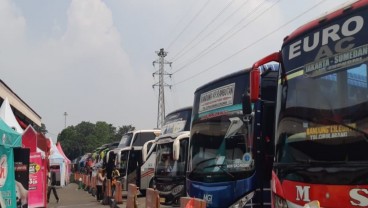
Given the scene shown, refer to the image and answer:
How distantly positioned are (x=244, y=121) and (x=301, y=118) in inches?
98.8

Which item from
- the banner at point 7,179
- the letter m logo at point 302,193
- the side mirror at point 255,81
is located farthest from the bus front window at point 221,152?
the banner at point 7,179

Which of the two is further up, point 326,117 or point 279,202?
point 326,117

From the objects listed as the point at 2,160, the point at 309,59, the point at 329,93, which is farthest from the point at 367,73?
the point at 2,160

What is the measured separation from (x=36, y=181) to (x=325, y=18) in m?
11.9

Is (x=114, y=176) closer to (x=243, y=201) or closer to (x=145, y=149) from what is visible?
(x=145, y=149)

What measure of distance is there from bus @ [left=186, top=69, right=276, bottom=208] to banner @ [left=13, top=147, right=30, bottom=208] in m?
4.58

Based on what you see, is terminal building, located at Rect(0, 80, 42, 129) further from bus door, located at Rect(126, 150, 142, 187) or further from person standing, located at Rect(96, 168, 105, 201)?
bus door, located at Rect(126, 150, 142, 187)

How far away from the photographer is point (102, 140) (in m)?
113

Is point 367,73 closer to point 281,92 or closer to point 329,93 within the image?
point 329,93

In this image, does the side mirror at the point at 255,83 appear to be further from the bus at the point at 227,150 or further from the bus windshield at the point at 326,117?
the bus at the point at 227,150

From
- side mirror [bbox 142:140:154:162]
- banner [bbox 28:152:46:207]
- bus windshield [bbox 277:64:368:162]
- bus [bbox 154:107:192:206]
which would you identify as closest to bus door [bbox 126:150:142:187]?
side mirror [bbox 142:140:154:162]

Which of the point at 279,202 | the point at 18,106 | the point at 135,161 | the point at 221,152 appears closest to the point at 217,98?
the point at 221,152

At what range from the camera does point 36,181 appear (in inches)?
582

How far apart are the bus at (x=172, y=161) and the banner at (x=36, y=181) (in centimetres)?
357
